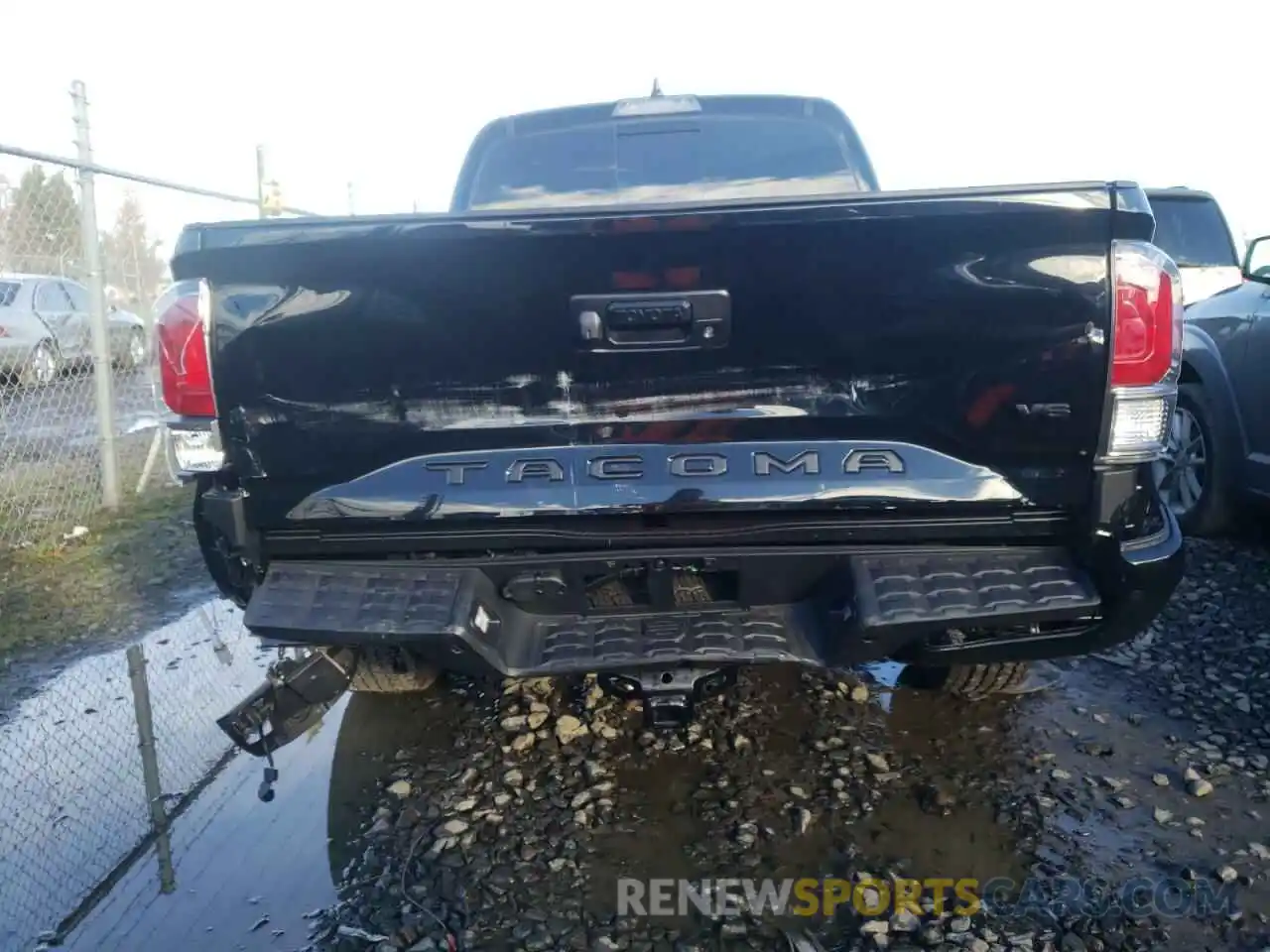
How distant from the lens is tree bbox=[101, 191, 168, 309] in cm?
680

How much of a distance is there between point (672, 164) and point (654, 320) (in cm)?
220

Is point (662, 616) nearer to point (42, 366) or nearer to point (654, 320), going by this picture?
point (654, 320)

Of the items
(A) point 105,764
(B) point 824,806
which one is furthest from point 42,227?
(B) point 824,806

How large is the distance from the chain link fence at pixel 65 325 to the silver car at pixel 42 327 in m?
0.01

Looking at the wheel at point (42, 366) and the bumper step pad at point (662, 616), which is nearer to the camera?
the bumper step pad at point (662, 616)

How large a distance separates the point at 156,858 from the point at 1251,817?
3.03m

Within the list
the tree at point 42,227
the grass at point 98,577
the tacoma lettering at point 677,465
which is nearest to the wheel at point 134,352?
the tree at point 42,227

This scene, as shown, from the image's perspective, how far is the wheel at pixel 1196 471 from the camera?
16.5 feet

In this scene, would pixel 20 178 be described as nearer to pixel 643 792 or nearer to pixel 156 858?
pixel 156 858

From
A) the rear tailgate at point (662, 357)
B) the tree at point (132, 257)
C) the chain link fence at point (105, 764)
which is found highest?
the tree at point (132, 257)

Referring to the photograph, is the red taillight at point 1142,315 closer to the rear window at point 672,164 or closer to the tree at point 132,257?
the rear window at point 672,164

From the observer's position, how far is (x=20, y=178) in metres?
5.54

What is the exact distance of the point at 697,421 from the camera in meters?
2.49

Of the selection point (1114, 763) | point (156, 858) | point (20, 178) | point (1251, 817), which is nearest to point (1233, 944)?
point (1251, 817)
